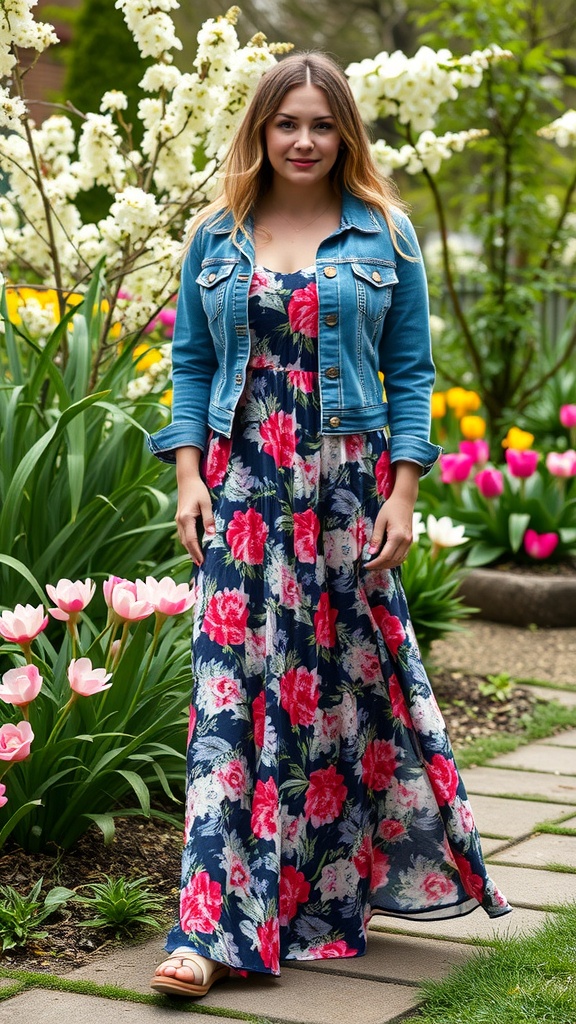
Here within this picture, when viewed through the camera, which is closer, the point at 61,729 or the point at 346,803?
the point at 346,803

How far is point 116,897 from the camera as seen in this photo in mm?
2910

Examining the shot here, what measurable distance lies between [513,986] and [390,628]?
73cm

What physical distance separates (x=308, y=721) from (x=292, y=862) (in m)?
0.29

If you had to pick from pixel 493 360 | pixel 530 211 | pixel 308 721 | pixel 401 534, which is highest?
pixel 530 211

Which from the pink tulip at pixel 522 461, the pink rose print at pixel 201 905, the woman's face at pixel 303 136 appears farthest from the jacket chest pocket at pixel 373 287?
the pink tulip at pixel 522 461

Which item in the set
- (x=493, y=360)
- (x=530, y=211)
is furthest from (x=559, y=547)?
(x=530, y=211)

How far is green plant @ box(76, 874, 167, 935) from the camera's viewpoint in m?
2.90

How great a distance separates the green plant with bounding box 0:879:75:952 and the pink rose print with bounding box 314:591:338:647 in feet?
2.55

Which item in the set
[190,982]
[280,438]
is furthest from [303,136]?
[190,982]

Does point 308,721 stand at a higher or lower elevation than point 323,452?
lower

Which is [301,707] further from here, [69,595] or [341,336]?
[341,336]

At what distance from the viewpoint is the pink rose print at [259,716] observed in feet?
9.07

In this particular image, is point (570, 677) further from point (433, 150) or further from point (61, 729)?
point (61, 729)

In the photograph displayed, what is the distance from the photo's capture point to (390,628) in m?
2.86
